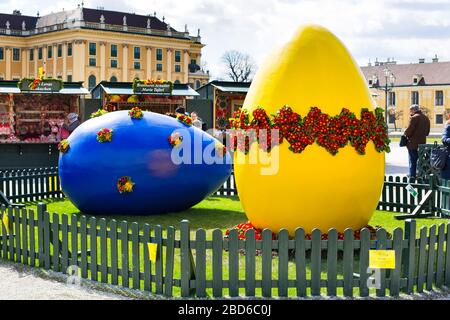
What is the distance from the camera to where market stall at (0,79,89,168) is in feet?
93.5

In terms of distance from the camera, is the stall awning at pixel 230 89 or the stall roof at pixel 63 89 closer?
the stall roof at pixel 63 89

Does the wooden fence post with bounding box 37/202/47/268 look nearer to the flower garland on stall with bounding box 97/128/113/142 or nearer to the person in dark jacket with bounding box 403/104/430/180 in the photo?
the flower garland on stall with bounding box 97/128/113/142

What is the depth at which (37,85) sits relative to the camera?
95.5 feet

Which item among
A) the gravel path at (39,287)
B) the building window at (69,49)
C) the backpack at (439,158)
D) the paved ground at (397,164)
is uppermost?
the building window at (69,49)

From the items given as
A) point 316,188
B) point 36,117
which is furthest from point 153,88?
point 316,188

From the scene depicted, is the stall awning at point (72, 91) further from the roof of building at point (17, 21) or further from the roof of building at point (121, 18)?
the roof of building at point (17, 21)

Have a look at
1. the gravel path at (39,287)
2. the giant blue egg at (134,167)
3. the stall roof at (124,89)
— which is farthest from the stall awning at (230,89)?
the gravel path at (39,287)

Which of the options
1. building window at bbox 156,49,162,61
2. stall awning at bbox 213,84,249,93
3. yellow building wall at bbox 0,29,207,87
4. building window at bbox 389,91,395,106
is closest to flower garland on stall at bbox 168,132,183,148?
stall awning at bbox 213,84,249,93

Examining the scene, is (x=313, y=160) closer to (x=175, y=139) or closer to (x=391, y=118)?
(x=175, y=139)

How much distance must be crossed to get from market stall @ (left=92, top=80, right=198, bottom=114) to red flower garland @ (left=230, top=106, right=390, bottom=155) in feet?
67.9

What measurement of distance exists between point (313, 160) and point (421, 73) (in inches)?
4136

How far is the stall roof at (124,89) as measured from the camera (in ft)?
104
